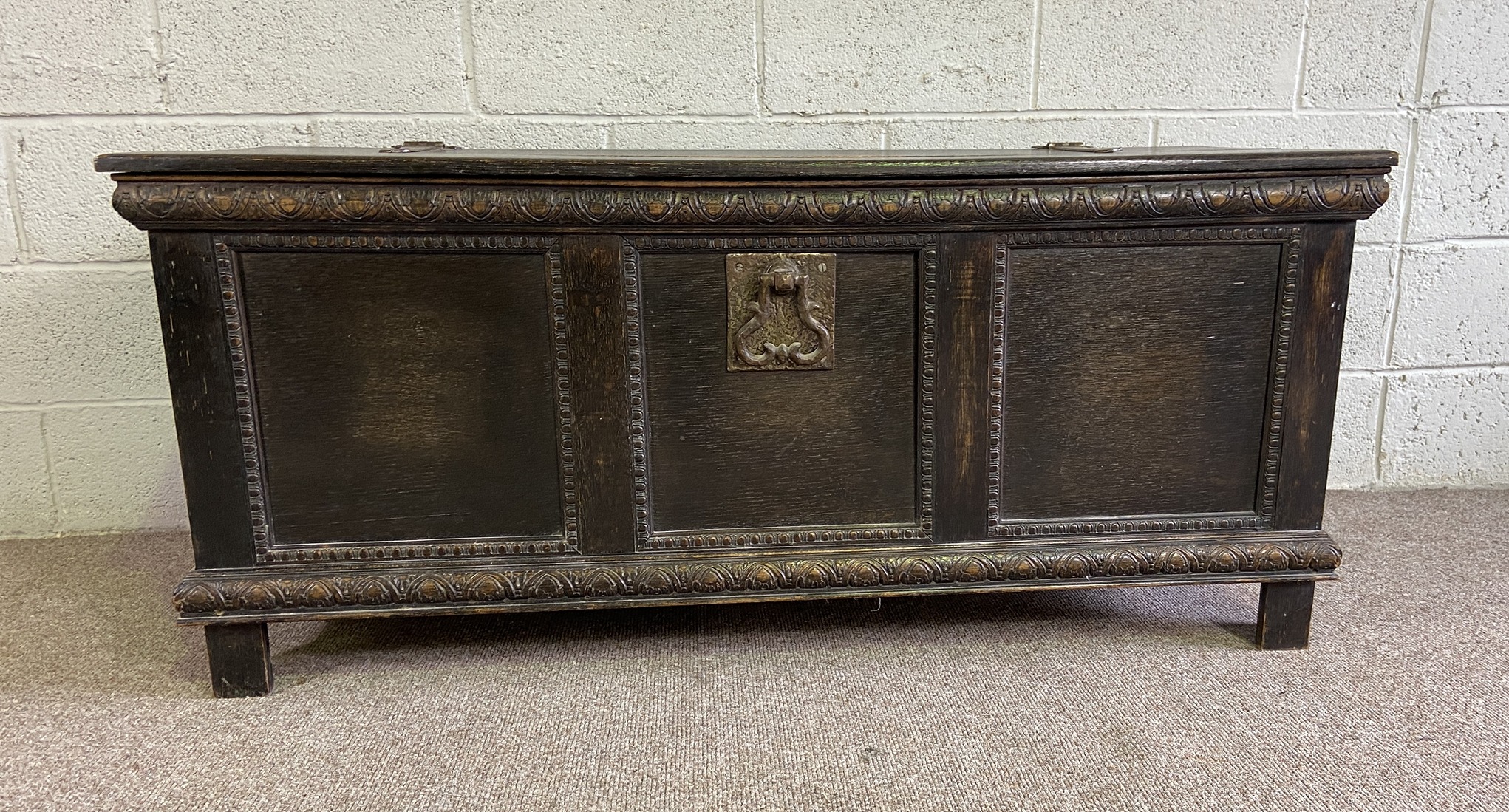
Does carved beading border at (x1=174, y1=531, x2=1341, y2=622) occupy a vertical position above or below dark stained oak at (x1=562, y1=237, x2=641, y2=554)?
below

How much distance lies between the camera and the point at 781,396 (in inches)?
61.7

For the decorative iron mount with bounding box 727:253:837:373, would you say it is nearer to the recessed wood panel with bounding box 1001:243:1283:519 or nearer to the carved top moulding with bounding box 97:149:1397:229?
the carved top moulding with bounding box 97:149:1397:229

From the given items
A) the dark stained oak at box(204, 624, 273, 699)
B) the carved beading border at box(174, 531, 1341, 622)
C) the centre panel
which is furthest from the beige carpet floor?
the centre panel

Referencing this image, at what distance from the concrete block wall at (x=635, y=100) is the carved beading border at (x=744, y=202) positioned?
0.81 metres

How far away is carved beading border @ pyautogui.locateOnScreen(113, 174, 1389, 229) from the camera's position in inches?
54.9

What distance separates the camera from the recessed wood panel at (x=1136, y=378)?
1.55 metres

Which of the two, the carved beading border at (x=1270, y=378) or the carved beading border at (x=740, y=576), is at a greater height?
the carved beading border at (x=1270, y=378)

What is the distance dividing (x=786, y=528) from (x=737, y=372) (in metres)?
0.29

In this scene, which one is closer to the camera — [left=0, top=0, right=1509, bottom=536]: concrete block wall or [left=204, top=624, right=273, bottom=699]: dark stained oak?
[left=204, top=624, right=273, bottom=699]: dark stained oak

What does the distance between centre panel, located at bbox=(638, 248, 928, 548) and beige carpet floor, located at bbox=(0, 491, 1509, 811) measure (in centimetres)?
28

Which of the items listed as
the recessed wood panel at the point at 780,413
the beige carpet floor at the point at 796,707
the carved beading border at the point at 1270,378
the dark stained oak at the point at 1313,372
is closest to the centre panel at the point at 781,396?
the recessed wood panel at the point at 780,413

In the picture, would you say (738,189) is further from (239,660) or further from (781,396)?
(239,660)

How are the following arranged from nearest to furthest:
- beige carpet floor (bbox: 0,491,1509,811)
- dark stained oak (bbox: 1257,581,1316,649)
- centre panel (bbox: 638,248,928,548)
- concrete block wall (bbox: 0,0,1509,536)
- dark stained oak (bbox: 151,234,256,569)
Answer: beige carpet floor (bbox: 0,491,1509,811) → dark stained oak (bbox: 151,234,256,569) → centre panel (bbox: 638,248,928,548) → dark stained oak (bbox: 1257,581,1316,649) → concrete block wall (bbox: 0,0,1509,536)

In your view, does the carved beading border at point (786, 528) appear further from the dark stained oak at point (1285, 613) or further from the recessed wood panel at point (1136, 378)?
the dark stained oak at point (1285, 613)
